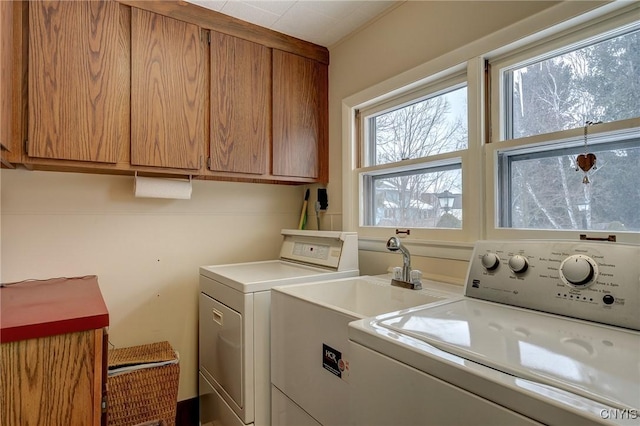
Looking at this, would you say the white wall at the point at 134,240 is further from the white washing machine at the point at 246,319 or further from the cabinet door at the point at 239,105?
the cabinet door at the point at 239,105

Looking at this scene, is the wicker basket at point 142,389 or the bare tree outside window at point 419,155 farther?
the bare tree outside window at point 419,155

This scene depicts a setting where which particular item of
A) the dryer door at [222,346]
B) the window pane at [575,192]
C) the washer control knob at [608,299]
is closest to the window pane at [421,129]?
the window pane at [575,192]

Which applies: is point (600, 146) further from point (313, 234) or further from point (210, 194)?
point (210, 194)

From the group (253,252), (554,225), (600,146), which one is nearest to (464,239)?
(554,225)

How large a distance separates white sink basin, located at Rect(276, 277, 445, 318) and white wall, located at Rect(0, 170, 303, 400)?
936 mm

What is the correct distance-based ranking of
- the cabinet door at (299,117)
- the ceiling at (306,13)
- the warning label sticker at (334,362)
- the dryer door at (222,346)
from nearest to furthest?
the warning label sticker at (334,362) → the dryer door at (222,346) → the ceiling at (306,13) → the cabinet door at (299,117)

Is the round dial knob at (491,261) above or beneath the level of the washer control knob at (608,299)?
above

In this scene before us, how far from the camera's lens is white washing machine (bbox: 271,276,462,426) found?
4.01 ft

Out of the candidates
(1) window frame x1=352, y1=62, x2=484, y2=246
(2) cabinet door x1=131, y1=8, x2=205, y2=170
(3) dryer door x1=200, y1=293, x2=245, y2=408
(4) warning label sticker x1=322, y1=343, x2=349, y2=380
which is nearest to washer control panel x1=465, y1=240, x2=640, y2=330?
(1) window frame x1=352, y1=62, x2=484, y2=246

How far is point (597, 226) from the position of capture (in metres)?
1.28

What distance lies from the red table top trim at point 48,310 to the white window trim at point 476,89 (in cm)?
144

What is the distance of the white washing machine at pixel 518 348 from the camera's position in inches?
23.1

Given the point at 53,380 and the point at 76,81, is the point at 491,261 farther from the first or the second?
the point at 76,81

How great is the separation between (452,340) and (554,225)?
903 millimetres
